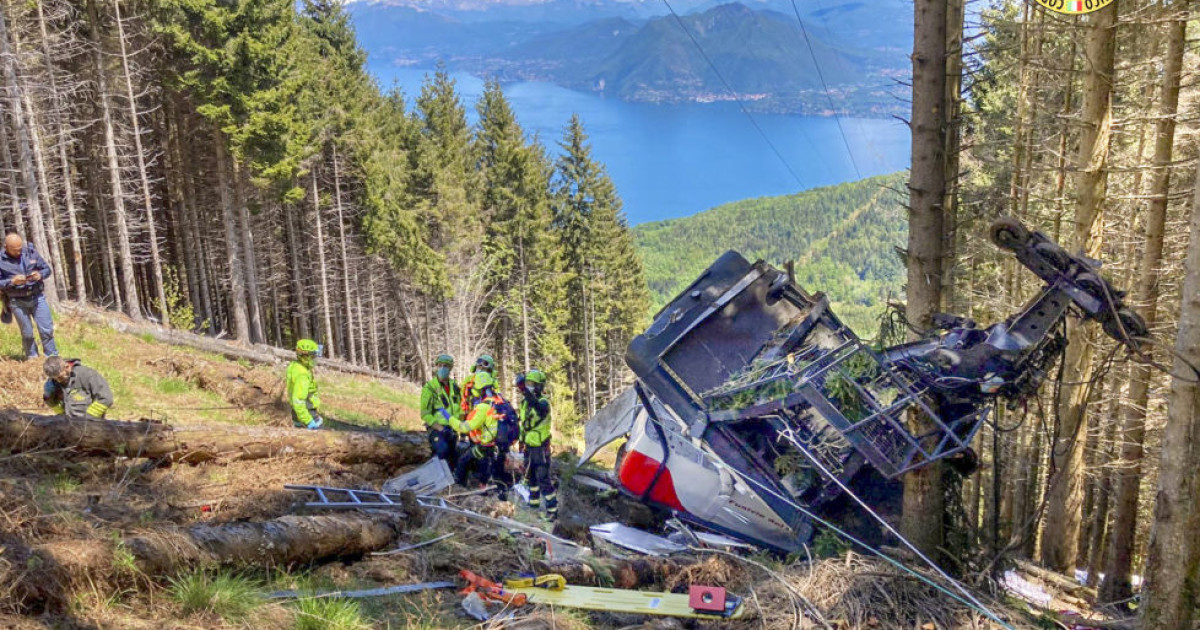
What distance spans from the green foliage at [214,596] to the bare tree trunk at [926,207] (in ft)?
16.4

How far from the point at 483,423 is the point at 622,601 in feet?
12.3

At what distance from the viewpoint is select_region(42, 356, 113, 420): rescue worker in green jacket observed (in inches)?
326

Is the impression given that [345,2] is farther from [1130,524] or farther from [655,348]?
[1130,524]

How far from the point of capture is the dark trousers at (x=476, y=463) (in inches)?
363

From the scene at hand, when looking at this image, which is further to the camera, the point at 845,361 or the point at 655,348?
the point at 655,348

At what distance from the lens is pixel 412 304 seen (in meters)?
37.5

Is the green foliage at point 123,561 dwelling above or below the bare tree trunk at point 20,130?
below

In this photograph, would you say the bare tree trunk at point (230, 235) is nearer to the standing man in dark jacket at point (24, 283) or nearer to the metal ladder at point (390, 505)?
the standing man in dark jacket at point (24, 283)

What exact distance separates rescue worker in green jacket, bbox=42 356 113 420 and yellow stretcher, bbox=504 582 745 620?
5.65 m

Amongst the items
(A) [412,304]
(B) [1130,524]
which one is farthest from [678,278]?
(B) [1130,524]

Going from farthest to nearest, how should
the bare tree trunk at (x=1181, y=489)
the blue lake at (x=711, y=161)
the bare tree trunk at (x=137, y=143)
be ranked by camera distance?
the blue lake at (x=711, y=161) < the bare tree trunk at (x=137, y=143) < the bare tree trunk at (x=1181, y=489)

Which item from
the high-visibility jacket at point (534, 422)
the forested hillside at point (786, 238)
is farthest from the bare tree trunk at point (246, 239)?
the forested hillside at point (786, 238)

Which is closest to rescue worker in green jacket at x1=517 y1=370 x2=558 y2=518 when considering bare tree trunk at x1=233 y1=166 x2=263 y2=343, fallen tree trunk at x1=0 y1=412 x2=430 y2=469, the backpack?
the backpack

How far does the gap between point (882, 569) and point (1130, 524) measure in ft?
21.3
